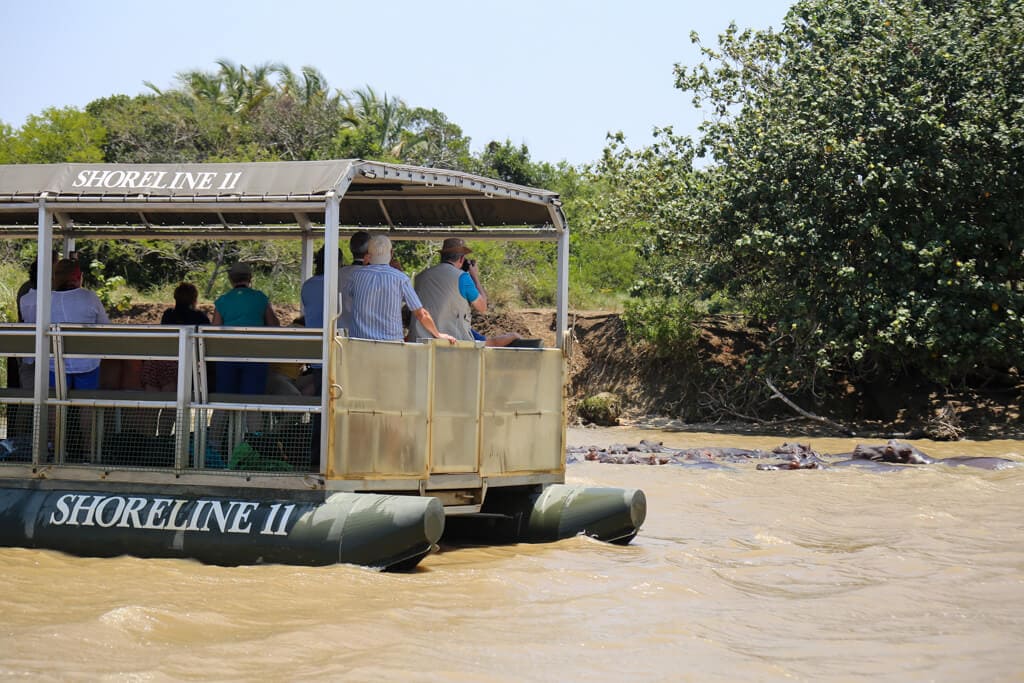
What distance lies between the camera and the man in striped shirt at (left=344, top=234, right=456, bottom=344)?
352 inches

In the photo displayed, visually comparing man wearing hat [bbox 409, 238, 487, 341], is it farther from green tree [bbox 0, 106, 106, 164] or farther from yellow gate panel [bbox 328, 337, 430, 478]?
green tree [bbox 0, 106, 106, 164]

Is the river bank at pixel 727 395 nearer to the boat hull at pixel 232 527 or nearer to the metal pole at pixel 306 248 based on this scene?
the metal pole at pixel 306 248

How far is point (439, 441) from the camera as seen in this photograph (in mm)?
9102

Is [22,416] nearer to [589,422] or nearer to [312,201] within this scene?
[312,201]

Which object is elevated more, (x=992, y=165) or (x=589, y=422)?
(x=992, y=165)

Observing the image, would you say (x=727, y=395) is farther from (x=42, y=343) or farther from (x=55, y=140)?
(x=55, y=140)

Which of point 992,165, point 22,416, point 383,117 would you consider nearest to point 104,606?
point 22,416

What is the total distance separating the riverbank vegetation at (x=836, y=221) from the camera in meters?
20.5

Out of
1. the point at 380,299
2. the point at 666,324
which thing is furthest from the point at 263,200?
the point at 666,324

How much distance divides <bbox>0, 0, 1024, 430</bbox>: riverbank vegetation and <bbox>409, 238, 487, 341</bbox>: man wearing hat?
12364 mm

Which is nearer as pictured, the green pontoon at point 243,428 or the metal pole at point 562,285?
the green pontoon at point 243,428

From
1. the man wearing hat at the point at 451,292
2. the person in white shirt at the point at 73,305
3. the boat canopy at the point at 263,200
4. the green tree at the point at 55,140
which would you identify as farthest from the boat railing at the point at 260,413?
the green tree at the point at 55,140

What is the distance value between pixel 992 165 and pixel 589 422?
353 inches

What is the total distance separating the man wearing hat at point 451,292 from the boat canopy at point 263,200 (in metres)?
0.56
